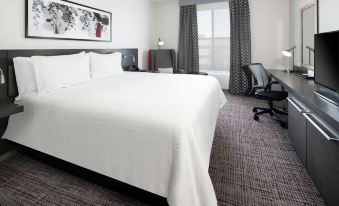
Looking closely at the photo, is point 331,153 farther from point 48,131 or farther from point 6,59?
point 6,59

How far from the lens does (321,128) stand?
1.45 meters

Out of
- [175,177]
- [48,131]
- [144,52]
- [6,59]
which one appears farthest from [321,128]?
[144,52]

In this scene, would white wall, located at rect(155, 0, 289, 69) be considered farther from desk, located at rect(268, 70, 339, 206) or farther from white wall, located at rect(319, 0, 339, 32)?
desk, located at rect(268, 70, 339, 206)

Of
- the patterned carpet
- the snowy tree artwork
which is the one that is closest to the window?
the snowy tree artwork

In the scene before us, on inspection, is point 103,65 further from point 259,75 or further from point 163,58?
point 259,75

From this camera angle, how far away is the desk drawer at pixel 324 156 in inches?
50.5

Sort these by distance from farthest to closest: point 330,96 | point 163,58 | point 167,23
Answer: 1. point 167,23
2. point 163,58
3. point 330,96

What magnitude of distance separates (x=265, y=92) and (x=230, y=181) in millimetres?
2039

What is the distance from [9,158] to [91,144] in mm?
1406

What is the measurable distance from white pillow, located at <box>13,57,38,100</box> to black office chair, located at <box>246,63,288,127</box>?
3146 millimetres

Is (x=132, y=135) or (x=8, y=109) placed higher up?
(x=8, y=109)

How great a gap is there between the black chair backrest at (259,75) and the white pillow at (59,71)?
8.91ft

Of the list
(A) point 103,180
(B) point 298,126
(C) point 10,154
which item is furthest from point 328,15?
(C) point 10,154

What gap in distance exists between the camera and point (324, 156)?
1.44 m
